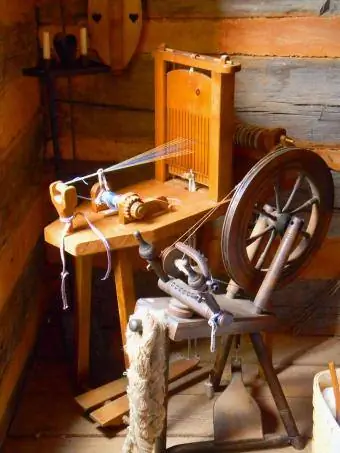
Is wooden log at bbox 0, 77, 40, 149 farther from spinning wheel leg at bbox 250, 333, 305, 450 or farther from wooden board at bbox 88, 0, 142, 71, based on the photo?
spinning wheel leg at bbox 250, 333, 305, 450

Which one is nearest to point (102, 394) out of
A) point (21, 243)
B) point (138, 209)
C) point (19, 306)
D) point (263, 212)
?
point (19, 306)

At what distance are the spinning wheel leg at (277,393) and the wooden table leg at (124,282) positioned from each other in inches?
14.2

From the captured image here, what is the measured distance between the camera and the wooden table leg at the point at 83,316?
220 centimetres

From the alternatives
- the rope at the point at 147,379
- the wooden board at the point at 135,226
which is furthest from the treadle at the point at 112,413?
the wooden board at the point at 135,226

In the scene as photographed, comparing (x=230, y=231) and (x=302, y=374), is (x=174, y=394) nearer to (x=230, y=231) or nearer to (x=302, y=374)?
(x=302, y=374)

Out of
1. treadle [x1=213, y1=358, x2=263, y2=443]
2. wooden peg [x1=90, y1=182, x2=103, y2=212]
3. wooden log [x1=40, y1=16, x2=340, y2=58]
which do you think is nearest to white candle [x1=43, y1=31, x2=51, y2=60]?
wooden log [x1=40, y1=16, x2=340, y2=58]

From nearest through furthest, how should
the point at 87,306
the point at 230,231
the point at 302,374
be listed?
the point at 230,231
the point at 87,306
the point at 302,374

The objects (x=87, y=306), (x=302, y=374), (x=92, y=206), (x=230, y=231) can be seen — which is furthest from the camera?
(x=302, y=374)

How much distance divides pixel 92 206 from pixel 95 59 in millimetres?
560

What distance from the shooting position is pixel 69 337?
2.54m

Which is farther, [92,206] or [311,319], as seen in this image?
[311,319]

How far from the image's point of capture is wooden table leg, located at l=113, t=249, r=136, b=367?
6.73 feet

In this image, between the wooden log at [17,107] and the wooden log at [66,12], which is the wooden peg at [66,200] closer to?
the wooden log at [17,107]

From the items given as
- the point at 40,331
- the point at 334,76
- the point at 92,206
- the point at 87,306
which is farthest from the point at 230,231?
the point at 40,331
